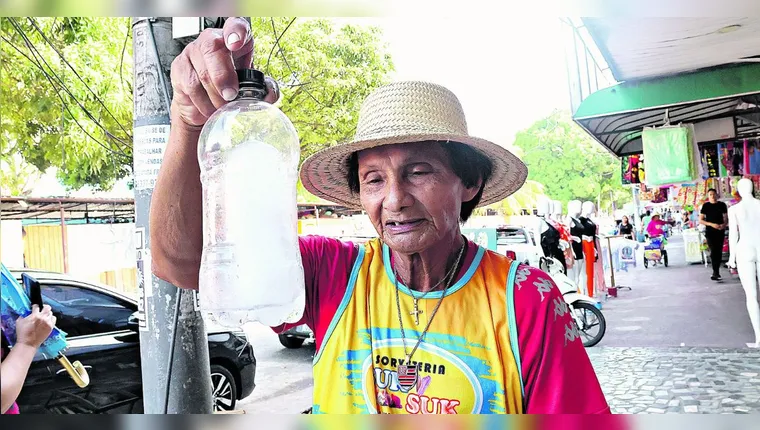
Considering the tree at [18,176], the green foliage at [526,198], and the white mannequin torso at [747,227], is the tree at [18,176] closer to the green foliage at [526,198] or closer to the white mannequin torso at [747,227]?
the green foliage at [526,198]

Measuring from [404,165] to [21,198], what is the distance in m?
4.97

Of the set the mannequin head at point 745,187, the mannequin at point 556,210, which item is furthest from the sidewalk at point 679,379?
the mannequin at point 556,210

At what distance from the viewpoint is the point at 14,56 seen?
4.90 m

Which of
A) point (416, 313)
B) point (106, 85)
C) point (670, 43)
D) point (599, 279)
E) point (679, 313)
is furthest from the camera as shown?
point (599, 279)

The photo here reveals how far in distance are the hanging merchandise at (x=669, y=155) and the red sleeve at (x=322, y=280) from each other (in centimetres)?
449

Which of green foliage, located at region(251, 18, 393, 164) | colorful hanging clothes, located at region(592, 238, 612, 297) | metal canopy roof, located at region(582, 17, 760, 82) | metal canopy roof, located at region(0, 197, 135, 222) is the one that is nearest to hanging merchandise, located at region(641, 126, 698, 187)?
metal canopy roof, located at region(582, 17, 760, 82)

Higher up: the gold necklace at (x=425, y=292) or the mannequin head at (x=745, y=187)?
the mannequin head at (x=745, y=187)

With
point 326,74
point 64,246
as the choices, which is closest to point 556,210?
point 326,74

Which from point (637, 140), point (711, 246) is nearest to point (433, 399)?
point (637, 140)

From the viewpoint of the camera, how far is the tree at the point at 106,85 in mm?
4867

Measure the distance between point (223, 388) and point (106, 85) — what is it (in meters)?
2.87

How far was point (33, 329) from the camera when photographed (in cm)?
189

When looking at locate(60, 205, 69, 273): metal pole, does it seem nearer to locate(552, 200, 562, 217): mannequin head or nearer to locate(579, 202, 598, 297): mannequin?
locate(552, 200, 562, 217): mannequin head

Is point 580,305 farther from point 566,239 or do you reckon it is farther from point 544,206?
point 544,206
